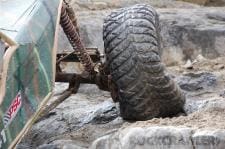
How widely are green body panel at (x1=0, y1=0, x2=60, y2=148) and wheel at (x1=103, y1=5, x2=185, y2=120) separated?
535 millimetres

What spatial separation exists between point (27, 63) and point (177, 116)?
5.09 feet

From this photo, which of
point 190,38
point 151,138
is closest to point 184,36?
point 190,38

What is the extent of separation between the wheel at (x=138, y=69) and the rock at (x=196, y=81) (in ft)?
6.35

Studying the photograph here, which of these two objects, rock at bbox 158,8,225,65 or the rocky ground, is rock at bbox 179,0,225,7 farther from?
rock at bbox 158,8,225,65

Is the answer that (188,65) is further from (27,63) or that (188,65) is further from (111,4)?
(27,63)

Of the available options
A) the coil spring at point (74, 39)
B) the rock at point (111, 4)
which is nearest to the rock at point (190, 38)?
the rock at point (111, 4)

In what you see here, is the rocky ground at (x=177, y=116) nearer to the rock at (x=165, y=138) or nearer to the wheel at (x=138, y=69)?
the rock at (x=165, y=138)

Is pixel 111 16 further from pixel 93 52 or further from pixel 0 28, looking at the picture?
pixel 0 28

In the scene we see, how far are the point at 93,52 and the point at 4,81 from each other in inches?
87.2

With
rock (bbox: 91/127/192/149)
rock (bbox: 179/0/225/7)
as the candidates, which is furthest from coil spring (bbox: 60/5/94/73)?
rock (bbox: 179/0/225/7)

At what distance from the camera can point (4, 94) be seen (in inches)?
146

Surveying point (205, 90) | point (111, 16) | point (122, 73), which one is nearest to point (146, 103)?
point (122, 73)

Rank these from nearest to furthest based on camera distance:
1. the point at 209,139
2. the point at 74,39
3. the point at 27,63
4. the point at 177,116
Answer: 1. the point at 209,139
2. the point at 27,63
3. the point at 177,116
4. the point at 74,39

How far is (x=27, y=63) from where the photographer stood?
405 cm
